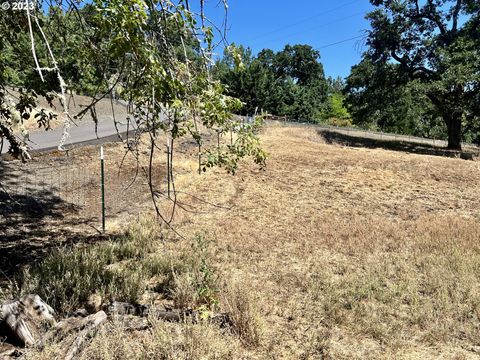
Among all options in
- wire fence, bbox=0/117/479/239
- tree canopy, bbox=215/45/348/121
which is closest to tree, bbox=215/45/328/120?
tree canopy, bbox=215/45/348/121

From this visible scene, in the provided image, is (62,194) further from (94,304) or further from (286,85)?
(286,85)

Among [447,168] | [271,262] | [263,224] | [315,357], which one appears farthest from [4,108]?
[447,168]

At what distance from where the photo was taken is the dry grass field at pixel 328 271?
13.5 feet

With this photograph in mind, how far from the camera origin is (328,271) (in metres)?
6.42

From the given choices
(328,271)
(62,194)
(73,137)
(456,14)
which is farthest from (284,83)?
(328,271)

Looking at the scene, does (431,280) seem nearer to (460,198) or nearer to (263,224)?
(263,224)

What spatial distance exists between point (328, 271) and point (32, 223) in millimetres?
5999

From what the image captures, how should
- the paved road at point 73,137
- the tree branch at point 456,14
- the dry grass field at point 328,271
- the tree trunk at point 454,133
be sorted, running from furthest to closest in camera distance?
the tree trunk at point 454,133
the tree branch at point 456,14
the paved road at point 73,137
the dry grass field at point 328,271

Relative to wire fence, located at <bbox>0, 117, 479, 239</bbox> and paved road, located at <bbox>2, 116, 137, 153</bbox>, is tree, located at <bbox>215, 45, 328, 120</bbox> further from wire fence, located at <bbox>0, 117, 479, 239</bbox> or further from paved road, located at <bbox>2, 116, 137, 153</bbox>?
wire fence, located at <bbox>0, 117, 479, 239</bbox>

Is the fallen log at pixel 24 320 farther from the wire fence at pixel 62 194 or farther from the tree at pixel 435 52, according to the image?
the tree at pixel 435 52

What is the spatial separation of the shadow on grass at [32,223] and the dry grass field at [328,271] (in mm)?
1253

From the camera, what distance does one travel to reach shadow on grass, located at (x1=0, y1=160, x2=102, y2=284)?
21.5 ft

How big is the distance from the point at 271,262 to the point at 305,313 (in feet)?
6.06

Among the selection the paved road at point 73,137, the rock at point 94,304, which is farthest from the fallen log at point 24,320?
the paved road at point 73,137
